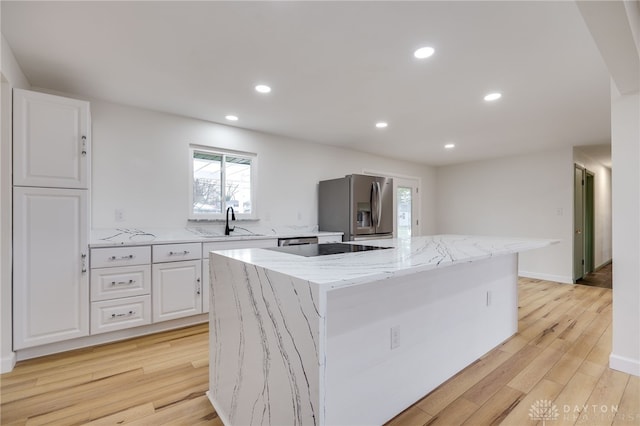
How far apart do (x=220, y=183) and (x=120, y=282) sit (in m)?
1.57

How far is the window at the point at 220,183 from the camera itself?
3.58m

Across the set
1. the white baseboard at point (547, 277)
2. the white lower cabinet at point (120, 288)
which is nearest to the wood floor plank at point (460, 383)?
the white lower cabinet at point (120, 288)

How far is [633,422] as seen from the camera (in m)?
1.60

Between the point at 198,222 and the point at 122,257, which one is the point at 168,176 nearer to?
the point at 198,222

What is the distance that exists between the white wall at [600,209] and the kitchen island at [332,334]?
17.5ft

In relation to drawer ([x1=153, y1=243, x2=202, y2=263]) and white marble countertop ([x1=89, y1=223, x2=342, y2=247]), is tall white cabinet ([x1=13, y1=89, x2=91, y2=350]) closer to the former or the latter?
white marble countertop ([x1=89, y1=223, x2=342, y2=247])

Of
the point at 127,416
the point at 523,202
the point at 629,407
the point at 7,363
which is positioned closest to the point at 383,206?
the point at 523,202

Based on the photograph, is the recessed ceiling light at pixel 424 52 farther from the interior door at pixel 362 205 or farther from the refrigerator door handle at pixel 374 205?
the refrigerator door handle at pixel 374 205

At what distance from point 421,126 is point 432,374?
9.66ft

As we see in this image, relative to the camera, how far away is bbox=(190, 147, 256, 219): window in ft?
11.8

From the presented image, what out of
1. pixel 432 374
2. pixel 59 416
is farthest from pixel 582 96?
pixel 59 416

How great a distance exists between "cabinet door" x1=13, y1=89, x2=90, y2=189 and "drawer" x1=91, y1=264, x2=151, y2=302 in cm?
76

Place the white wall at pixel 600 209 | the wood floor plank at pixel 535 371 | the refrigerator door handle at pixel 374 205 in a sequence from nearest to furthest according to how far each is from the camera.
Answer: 1. the wood floor plank at pixel 535 371
2. the refrigerator door handle at pixel 374 205
3. the white wall at pixel 600 209

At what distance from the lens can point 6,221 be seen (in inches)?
83.7
